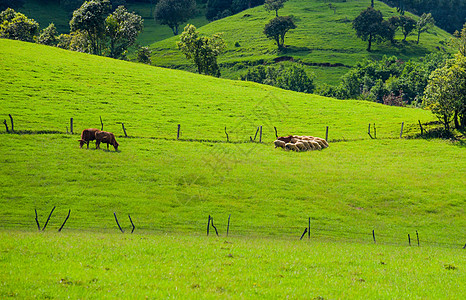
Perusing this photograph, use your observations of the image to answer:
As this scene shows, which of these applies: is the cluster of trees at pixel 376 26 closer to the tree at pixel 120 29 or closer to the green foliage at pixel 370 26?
the green foliage at pixel 370 26

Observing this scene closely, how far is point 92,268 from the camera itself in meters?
17.6

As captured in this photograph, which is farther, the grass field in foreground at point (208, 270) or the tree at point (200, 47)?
the tree at point (200, 47)

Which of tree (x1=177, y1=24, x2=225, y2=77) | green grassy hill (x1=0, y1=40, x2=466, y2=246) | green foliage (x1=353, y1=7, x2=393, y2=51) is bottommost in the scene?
green grassy hill (x1=0, y1=40, x2=466, y2=246)

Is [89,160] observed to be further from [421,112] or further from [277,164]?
[421,112]

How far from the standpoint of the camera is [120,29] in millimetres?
120438

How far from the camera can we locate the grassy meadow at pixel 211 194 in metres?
17.3

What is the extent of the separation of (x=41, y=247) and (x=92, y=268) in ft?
13.9

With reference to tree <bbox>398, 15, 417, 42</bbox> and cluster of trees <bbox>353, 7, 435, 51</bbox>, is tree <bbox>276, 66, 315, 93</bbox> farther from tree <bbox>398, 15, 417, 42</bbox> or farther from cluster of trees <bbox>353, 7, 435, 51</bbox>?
tree <bbox>398, 15, 417, 42</bbox>

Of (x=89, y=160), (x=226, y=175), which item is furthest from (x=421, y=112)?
(x=89, y=160)

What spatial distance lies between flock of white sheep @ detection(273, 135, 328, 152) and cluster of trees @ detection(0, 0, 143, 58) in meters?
78.0

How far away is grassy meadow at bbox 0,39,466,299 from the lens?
17.3 m

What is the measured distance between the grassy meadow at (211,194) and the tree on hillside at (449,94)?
481 cm

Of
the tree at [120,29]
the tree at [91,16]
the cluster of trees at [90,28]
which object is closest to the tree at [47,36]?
the cluster of trees at [90,28]

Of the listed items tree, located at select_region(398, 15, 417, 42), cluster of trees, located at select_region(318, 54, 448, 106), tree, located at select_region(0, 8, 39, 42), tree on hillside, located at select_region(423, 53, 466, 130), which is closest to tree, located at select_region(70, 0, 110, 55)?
tree, located at select_region(0, 8, 39, 42)
